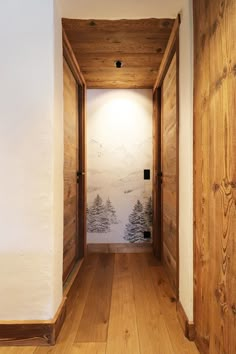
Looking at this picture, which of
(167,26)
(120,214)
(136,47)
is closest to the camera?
(167,26)

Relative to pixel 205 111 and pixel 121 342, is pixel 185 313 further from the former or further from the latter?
pixel 205 111

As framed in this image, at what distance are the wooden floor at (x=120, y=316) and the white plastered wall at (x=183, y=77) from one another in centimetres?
21

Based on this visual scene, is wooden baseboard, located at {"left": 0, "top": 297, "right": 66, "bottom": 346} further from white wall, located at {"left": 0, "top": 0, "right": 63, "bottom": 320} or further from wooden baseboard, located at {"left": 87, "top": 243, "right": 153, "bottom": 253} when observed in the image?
wooden baseboard, located at {"left": 87, "top": 243, "right": 153, "bottom": 253}

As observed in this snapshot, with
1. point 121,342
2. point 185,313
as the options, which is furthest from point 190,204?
point 121,342

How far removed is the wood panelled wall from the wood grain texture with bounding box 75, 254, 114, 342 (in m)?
0.59

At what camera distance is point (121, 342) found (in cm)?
145

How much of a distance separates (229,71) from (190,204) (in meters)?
0.77

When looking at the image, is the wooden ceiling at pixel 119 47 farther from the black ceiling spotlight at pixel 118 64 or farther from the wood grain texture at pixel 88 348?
the wood grain texture at pixel 88 348

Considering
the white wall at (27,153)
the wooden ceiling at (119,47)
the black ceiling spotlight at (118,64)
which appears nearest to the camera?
the white wall at (27,153)

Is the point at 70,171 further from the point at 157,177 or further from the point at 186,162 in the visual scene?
the point at 186,162

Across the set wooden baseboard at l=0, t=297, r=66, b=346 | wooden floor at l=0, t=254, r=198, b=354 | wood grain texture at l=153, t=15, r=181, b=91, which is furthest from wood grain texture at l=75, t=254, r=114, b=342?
wood grain texture at l=153, t=15, r=181, b=91

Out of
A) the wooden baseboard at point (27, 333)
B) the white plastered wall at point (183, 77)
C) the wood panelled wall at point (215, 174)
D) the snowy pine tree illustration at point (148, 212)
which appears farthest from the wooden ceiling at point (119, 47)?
the wooden baseboard at point (27, 333)

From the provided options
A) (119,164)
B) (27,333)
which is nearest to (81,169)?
(119,164)

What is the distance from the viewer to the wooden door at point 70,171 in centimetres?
225
